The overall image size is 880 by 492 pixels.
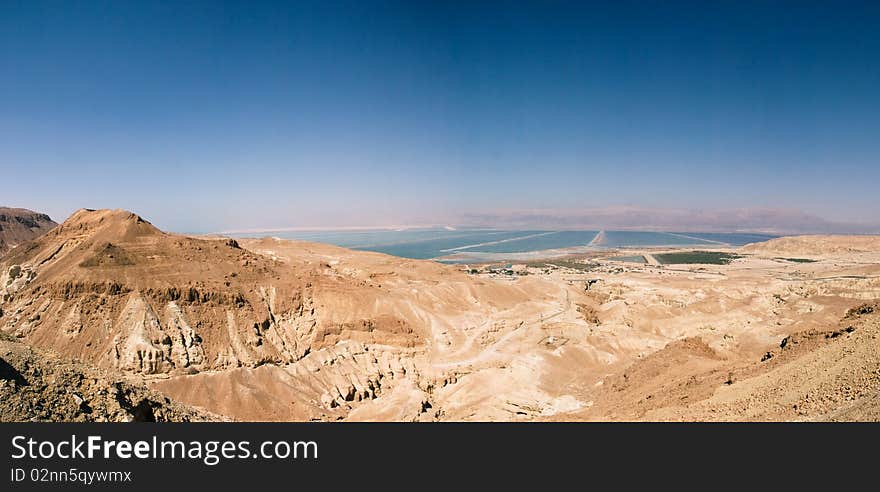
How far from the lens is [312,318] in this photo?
152 feet

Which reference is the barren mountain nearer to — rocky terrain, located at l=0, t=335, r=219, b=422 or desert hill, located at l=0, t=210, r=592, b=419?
desert hill, located at l=0, t=210, r=592, b=419

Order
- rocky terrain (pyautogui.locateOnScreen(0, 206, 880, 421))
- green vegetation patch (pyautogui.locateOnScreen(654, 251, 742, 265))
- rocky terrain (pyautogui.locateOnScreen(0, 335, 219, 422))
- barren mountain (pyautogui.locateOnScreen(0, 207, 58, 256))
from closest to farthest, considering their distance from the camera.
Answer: rocky terrain (pyautogui.locateOnScreen(0, 335, 219, 422)) < rocky terrain (pyautogui.locateOnScreen(0, 206, 880, 421)) < barren mountain (pyautogui.locateOnScreen(0, 207, 58, 256)) < green vegetation patch (pyautogui.locateOnScreen(654, 251, 742, 265))

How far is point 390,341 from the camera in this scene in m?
45.9

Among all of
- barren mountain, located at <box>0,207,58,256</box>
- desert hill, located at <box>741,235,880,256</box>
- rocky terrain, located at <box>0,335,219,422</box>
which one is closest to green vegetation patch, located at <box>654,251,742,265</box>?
desert hill, located at <box>741,235,880,256</box>

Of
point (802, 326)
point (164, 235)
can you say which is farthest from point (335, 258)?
point (802, 326)

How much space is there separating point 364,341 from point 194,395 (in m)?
16.9

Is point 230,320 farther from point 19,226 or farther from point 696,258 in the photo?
point 696,258

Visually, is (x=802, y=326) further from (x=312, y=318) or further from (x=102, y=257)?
(x=102, y=257)

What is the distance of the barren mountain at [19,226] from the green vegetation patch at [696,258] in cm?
20329

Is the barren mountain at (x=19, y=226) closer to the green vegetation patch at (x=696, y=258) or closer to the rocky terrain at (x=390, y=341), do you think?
the rocky terrain at (x=390, y=341)

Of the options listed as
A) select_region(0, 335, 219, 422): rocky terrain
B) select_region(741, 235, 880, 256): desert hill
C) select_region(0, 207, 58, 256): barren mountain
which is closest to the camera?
select_region(0, 335, 219, 422): rocky terrain

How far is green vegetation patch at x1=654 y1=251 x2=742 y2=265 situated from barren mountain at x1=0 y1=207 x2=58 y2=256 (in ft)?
667

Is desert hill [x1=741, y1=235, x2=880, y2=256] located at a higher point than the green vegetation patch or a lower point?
higher

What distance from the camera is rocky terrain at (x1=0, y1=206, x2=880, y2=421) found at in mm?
22672
